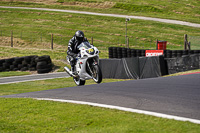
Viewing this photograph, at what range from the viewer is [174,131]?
6359 mm

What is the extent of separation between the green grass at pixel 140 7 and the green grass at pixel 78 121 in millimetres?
48620

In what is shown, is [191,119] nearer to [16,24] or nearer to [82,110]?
[82,110]

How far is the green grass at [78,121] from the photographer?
668 cm

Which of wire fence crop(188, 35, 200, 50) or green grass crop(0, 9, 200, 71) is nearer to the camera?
wire fence crop(188, 35, 200, 50)

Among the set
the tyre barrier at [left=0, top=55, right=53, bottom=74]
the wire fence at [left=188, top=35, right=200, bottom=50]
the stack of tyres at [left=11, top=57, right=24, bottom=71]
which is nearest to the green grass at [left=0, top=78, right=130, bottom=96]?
the tyre barrier at [left=0, top=55, right=53, bottom=74]

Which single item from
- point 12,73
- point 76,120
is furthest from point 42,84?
point 76,120

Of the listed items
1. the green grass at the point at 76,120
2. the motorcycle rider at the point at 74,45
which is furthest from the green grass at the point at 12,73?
the green grass at the point at 76,120

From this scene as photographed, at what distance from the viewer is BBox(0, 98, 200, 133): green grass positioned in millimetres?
6680

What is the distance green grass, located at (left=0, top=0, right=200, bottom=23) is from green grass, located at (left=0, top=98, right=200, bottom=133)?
160 ft

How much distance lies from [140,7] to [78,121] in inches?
2264

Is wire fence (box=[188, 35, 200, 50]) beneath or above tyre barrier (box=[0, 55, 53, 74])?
above

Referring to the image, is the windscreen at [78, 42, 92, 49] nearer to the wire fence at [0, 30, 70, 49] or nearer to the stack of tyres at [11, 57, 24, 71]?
the stack of tyres at [11, 57, 24, 71]

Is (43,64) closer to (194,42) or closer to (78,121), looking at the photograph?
(194,42)

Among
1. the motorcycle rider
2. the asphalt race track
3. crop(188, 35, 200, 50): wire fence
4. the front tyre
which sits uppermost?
the motorcycle rider
